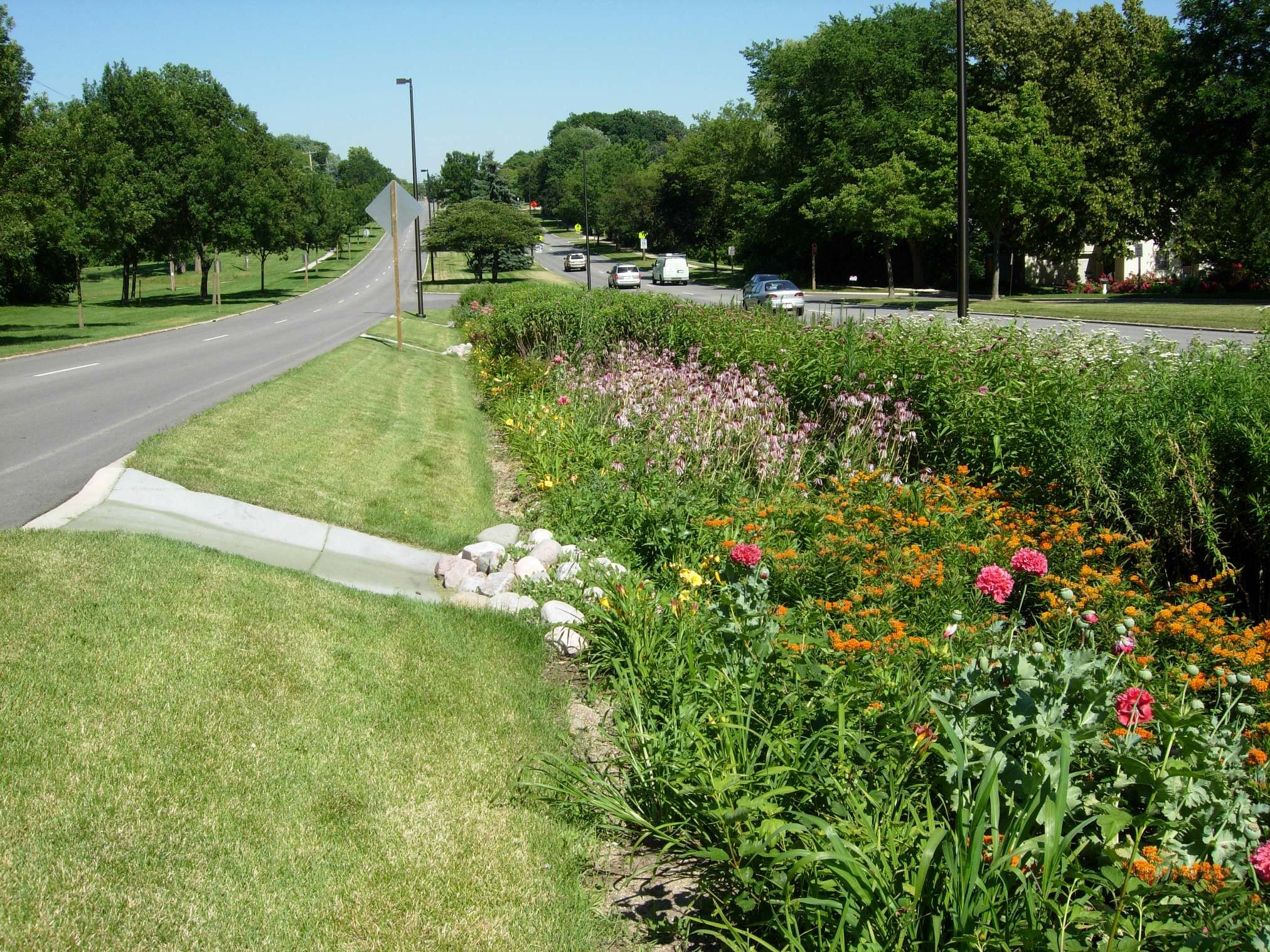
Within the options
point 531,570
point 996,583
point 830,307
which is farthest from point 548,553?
point 830,307

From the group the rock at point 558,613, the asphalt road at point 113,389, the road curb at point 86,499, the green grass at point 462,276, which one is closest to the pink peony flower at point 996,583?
the rock at point 558,613

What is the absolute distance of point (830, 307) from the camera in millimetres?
27094

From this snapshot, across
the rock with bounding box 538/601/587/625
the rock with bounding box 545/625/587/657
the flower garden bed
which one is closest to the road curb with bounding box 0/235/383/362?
the flower garden bed

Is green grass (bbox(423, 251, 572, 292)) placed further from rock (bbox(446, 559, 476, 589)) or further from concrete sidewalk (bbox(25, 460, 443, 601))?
rock (bbox(446, 559, 476, 589))

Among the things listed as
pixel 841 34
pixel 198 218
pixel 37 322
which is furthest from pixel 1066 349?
pixel 841 34

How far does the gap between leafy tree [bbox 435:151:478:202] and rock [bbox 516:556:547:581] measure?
363 ft

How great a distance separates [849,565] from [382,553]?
4.13m

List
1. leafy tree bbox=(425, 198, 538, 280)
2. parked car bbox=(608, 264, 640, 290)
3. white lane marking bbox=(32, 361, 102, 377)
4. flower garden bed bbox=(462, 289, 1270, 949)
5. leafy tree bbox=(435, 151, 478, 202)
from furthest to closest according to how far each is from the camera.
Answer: leafy tree bbox=(435, 151, 478, 202), leafy tree bbox=(425, 198, 538, 280), parked car bbox=(608, 264, 640, 290), white lane marking bbox=(32, 361, 102, 377), flower garden bed bbox=(462, 289, 1270, 949)

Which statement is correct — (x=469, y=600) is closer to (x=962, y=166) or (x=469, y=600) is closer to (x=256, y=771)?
(x=256, y=771)

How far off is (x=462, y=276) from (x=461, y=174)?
147ft

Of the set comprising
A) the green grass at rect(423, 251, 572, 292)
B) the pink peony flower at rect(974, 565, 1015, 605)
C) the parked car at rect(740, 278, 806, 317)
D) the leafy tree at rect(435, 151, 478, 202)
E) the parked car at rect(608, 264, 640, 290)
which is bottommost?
the pink peony flower at rect(974, 565, 1015, 605)

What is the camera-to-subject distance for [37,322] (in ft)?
119

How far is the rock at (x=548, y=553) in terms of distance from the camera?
7.97m

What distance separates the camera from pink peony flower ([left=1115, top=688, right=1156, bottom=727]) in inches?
133
